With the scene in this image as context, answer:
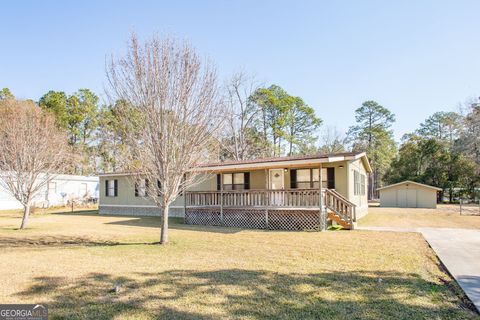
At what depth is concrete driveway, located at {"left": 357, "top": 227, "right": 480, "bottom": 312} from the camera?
17.4ft

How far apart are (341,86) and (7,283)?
2068 centimetres

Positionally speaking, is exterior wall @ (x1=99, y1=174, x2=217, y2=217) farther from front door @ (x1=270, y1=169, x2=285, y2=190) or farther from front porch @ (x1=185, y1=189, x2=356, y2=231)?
front door @ (x1=270, y1=169, x2=285, y2=190)

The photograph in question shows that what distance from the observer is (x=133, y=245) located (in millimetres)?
9273

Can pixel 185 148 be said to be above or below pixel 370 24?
below

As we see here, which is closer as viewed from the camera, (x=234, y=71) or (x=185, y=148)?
(x=185, y=148)

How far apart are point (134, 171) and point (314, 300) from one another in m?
7.31

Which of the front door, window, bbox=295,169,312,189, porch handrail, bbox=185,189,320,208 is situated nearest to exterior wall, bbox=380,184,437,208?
window, bbox=295,169,312,189

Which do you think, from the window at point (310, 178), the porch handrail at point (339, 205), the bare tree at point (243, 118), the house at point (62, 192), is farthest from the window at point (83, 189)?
the porch handrail at point (339, 205)

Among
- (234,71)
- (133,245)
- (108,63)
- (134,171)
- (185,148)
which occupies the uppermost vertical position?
(234,71)


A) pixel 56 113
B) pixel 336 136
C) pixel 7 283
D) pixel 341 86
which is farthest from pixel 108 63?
pixel 336 136

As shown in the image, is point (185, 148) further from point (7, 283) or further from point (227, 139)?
point (227, 139)

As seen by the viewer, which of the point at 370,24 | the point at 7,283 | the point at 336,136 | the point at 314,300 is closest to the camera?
the point at 314,300

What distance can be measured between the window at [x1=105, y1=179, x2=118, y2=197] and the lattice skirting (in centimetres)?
934

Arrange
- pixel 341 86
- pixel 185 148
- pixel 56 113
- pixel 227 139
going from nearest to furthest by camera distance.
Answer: pixel 185 148 < pixel 341 86 < pixel 227 139 < pixel 56 113
